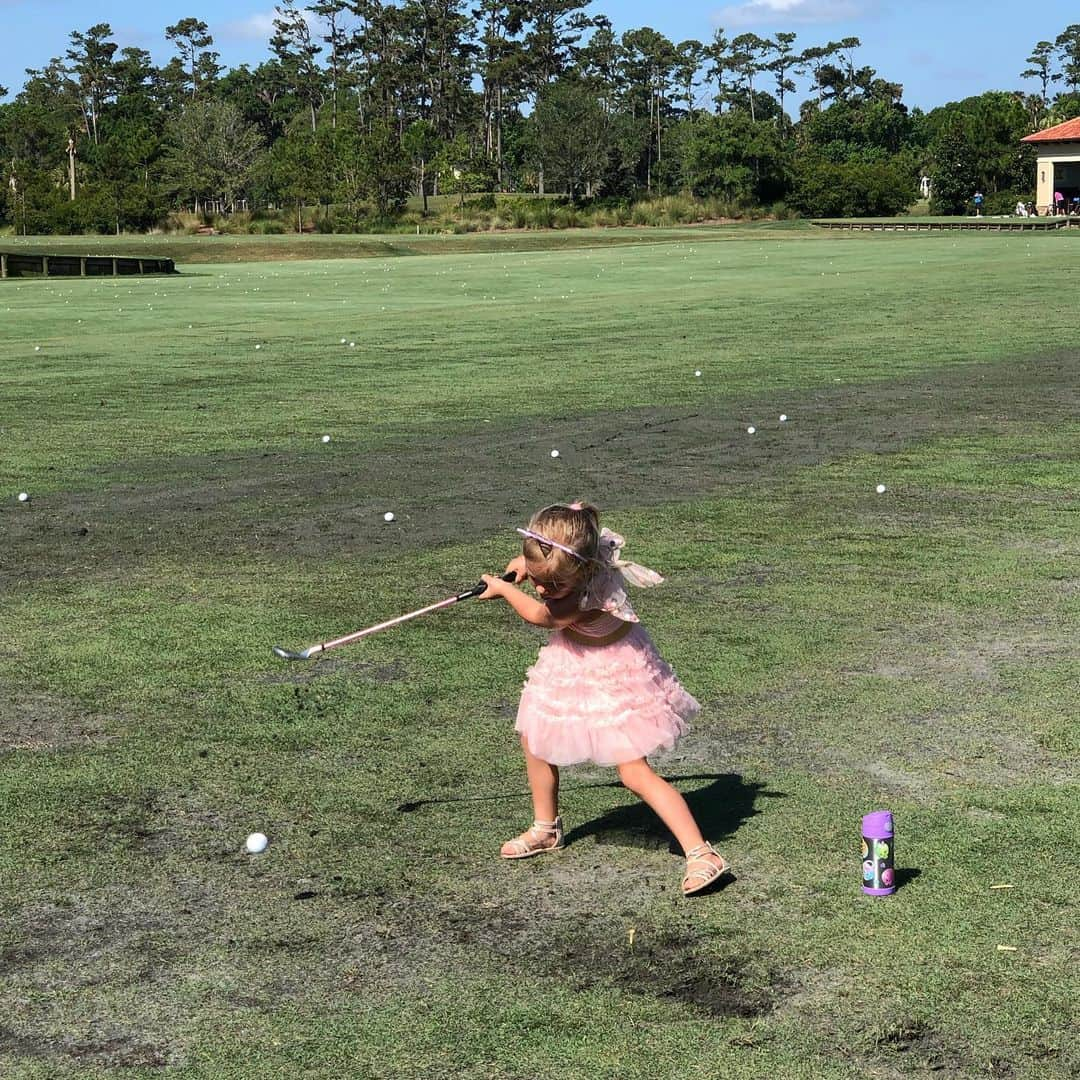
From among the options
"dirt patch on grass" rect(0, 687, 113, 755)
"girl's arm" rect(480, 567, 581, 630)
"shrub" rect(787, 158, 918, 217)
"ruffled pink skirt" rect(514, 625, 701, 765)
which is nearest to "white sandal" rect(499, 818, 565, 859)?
"ruffled pink skirt" rect(514, 625, 701, 765)

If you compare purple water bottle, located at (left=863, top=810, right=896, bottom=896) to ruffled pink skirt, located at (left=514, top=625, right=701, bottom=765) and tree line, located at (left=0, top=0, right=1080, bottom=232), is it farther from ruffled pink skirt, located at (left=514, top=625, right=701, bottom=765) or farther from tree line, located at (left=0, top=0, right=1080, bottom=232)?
tree line, located at (left=0, top=0, right=1080, bottom=232)

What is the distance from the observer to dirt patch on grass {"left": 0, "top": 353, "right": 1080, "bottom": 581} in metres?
11.5

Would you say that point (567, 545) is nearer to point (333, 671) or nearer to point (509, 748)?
point (509, 748)

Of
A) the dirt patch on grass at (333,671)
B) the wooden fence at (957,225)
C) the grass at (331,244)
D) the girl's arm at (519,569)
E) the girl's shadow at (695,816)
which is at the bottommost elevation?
the girl's shadow at (695,816)

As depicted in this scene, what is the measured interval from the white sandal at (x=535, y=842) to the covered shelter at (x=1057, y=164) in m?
105

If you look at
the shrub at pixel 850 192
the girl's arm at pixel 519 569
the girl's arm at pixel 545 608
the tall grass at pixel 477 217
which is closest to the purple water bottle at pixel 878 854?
the girl's arm at pixel 545 608

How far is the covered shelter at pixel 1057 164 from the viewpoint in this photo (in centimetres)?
10581

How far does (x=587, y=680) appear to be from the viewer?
6.00 m

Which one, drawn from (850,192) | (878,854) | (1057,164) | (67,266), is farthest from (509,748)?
(1057,164)

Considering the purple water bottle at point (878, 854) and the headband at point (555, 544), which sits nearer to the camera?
the purple water bottle at point (878, 854)

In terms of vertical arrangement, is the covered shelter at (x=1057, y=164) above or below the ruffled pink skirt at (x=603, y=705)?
above

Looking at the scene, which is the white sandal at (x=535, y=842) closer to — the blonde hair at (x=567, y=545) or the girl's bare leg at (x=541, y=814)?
the girl's bare leg at (x=541, y=814)

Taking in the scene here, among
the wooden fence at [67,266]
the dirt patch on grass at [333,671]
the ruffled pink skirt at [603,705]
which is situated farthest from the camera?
the wooden fence at [67,266]

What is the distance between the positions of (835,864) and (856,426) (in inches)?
430
